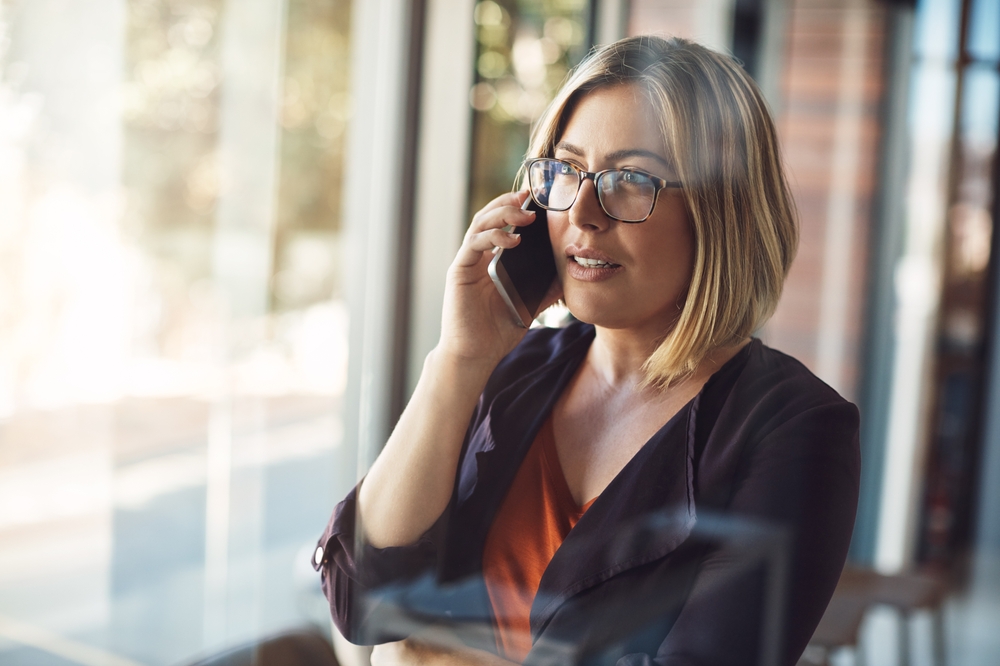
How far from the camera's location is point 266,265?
192cm

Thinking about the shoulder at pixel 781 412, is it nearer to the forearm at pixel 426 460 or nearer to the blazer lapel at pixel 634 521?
the blazer lapel at pixel 634 521

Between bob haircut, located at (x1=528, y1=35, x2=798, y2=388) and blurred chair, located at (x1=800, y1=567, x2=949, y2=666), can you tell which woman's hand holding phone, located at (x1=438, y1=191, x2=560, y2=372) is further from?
blurred chair, located at (x1=800, y1=567, x2=949, y2=666)

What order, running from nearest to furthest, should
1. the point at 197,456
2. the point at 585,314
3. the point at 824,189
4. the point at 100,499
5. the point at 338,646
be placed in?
the point at 585,314 → the point at 338,646 → the point at 824,189 → the point at 100,499 → the point at 197,456

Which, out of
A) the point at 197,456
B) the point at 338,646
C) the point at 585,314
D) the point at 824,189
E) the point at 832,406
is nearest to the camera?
the point at 832,406

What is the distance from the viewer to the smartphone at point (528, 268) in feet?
2.98

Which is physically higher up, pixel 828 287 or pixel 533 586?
pixel 828 287

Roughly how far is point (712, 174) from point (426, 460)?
17.5 inches

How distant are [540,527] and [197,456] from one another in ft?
3.88

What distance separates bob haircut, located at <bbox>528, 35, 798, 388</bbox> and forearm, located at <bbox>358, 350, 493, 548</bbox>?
22 cm

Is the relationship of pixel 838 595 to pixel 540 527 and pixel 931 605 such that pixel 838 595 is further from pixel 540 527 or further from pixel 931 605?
pixel 931 605

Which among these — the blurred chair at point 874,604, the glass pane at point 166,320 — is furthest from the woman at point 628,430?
the glass pane at point 166,320

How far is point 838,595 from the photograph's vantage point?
3.07ft

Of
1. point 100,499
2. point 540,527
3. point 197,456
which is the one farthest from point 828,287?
point 100,499

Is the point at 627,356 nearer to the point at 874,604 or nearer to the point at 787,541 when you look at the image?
the point at 787,541
